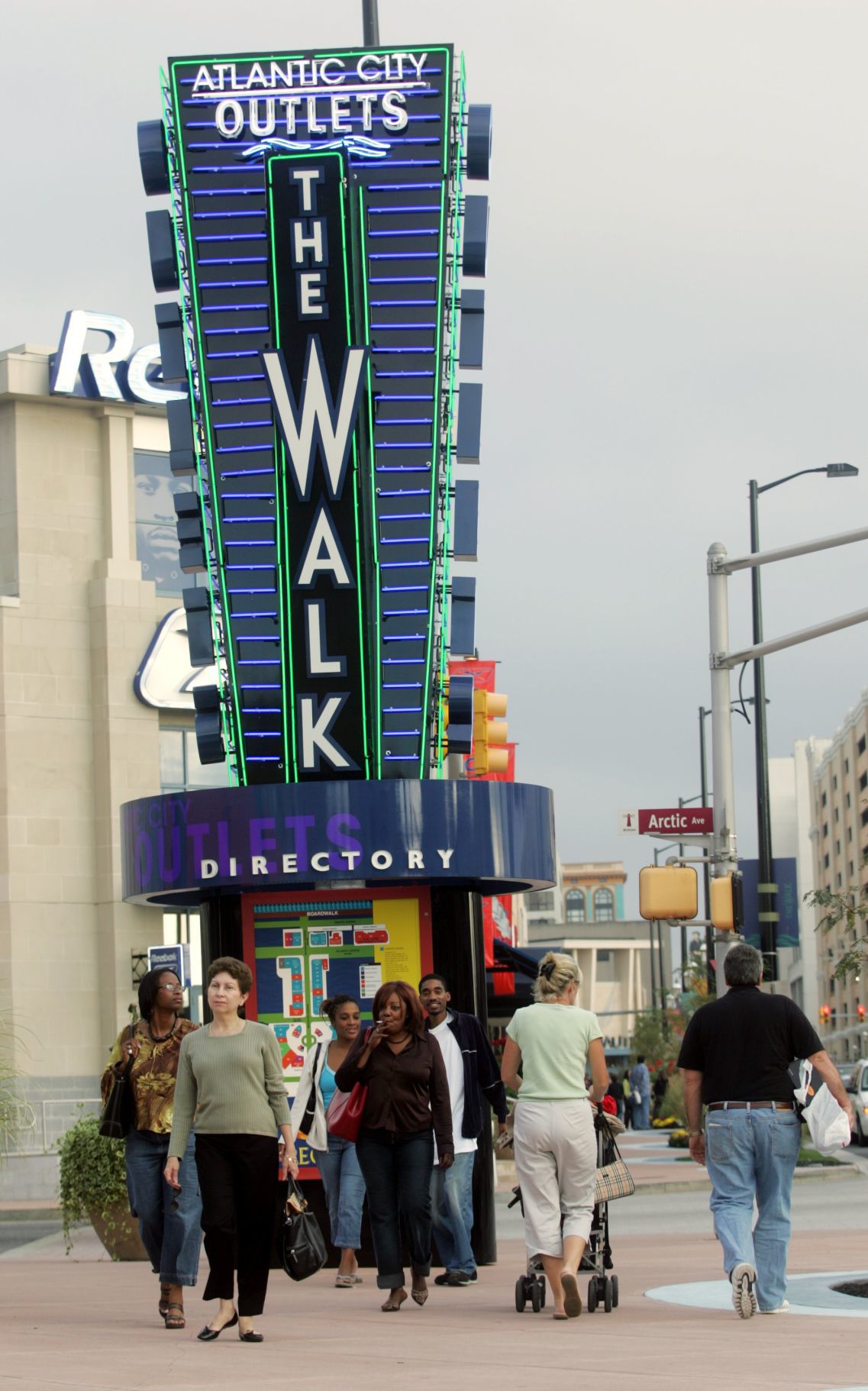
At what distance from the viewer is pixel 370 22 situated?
66.3 feet

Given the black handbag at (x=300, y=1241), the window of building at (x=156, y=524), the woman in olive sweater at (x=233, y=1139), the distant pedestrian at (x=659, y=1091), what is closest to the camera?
the woman in olive sweater at (x=233, y=1139)

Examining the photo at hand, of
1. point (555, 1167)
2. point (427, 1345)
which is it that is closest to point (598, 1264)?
point (555, 1167)

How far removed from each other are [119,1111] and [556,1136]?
2.34m

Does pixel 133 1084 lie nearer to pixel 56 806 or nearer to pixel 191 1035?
pixel 191 1035

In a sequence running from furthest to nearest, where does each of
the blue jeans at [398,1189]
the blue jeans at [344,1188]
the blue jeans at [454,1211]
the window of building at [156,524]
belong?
the window of building at [156,524]
the blue jeans at [344,1188]
the blue jeans at [454,1211]
the blue jeans at [398,1189]

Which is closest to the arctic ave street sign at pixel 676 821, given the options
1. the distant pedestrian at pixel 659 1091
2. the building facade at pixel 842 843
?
the distant pedestrian at pixel 659 1091

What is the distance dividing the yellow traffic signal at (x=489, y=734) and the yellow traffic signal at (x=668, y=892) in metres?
4.59

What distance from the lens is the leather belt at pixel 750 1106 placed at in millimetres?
10633

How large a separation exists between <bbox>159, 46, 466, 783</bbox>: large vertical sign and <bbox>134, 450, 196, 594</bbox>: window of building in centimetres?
2105

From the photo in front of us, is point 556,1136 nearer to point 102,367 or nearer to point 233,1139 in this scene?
point 233,1139

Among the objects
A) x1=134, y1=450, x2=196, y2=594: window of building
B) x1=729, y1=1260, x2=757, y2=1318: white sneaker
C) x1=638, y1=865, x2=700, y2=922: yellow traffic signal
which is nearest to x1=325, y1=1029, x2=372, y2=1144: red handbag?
x1=729, y1=1260, x2=757, y2=1318: white sneaker

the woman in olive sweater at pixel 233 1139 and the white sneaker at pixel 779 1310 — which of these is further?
the white sneaker at pixel 779 1310

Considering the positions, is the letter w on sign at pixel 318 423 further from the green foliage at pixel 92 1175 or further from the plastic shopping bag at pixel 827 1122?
the plastic shopping bag at pixel 827 1122

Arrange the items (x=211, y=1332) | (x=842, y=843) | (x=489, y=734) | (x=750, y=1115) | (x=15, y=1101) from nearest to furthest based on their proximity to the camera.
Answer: (x=211, y=1332) < (x=750, y=1115) < (x=489, y=734) < (x=15, y=1101) < (x=842, y=843)
